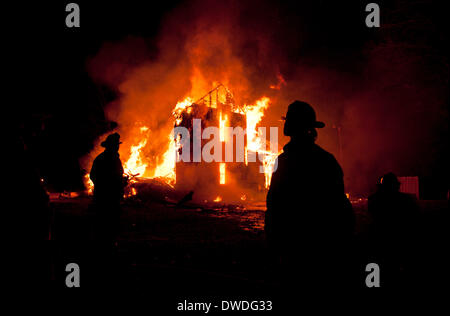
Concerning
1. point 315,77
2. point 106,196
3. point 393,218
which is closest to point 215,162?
point 315,77

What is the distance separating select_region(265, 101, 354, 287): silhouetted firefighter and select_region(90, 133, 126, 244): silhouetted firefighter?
400 cm

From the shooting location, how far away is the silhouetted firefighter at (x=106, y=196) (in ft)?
17.8

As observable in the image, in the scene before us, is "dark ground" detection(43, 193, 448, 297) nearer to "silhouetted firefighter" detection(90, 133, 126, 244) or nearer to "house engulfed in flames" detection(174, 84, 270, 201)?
"silhouetted firefighter" detection(90, 133, 126, 244)

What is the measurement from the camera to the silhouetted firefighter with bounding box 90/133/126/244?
17.8 feet

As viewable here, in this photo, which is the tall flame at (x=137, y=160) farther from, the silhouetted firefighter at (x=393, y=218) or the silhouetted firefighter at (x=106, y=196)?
the silhouetted firefighter at (x=393, y=218)

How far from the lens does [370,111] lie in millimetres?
21734

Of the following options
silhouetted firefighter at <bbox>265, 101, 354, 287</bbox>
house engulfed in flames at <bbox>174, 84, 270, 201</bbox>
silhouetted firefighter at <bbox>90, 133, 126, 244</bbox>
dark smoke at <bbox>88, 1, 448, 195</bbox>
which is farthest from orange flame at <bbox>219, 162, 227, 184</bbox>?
silhouetted firefighter at <bbox>265, 101, 354, 287</bbox>

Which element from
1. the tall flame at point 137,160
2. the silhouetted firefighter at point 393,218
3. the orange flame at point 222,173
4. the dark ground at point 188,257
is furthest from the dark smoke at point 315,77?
the silhouetted firefighter at point 393,218

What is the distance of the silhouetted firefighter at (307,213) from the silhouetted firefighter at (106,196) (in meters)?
4.00

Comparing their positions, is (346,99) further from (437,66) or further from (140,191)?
(140,191)

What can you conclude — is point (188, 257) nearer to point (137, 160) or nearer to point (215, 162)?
point (215, 162)

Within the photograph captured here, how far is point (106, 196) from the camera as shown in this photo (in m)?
5.52
